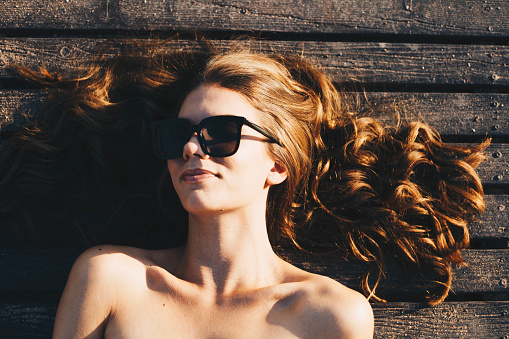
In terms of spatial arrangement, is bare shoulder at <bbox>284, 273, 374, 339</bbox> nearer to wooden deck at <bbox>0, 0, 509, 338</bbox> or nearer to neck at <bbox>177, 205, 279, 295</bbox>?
neck at <bbox>177, 205, 279, 295</bbox>

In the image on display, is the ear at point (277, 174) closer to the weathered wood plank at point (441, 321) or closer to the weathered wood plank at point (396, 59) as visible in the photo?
the weathered wood plank at point (396, 59)

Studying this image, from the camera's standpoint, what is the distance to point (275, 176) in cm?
202

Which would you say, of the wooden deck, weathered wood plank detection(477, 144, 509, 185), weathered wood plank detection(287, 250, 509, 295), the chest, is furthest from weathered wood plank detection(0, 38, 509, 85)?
the chest

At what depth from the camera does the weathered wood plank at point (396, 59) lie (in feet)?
7.86

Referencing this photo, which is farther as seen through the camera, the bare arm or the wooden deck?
the wooden deck

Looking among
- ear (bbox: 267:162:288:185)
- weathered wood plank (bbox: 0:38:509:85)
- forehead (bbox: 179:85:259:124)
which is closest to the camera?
forehead (bbox: 179:85:259:124)

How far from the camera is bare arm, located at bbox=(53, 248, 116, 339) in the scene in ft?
5.68

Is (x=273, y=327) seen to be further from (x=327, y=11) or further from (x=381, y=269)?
(x=327, y=11)

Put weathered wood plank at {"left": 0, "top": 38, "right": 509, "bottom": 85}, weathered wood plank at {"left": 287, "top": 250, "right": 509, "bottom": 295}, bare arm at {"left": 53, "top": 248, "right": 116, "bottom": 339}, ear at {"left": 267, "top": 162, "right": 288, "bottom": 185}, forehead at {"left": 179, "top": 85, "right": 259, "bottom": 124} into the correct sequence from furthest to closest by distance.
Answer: weathered wood plank at {"left": 0, "top": 38, "right": 509, "bottom": 85} → weathered wood plank at {"left": 287, "top": 250, "right": 509, "bottom": 295} → ear at {"left": 267, "top": 162, "right": 288, "bottom": 185} → forehead at {"left": 179, "top": 85, "right": 259, "bottom": 124} → bare arm at {"left": 53, "top": 248, "right": 116, "bottom": 339}

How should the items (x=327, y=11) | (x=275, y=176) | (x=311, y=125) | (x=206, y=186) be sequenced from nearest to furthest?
(x=206, y=186) → (x=275, y=176) → (x=311, y=125) → (x=327, y=11)

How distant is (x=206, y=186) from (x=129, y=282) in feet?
1.83

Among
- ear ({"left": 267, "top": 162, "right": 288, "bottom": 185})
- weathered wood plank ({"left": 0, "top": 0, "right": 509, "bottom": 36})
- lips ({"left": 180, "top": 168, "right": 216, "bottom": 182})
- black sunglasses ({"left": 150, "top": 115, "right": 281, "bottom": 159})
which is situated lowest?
ear ({"left": 267, "top": 162, "right": 288, "bottom": 185})

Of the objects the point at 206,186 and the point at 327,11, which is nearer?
the point at 206,186

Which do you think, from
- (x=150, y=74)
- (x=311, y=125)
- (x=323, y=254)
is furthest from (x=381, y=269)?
(x=150, y=74)
